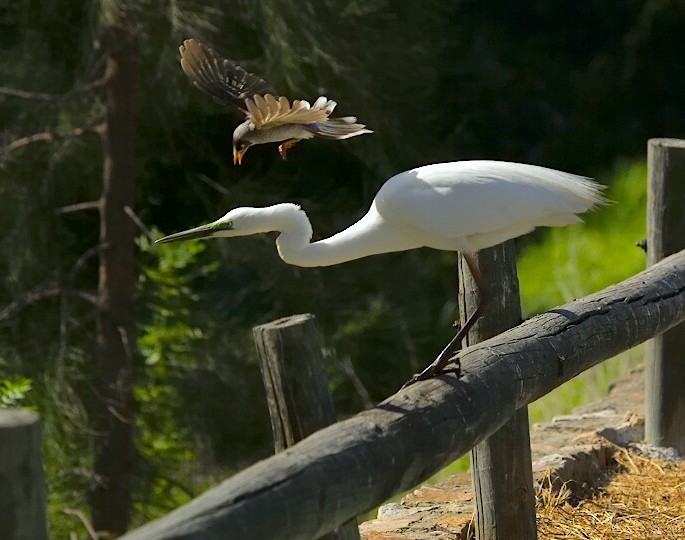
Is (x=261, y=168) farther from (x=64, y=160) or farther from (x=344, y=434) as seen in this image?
(x=344, y=434)

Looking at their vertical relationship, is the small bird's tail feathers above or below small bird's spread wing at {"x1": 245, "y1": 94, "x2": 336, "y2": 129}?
below

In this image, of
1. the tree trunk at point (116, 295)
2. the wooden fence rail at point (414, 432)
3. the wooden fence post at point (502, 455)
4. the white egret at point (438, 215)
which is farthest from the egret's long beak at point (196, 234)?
the tree trunk at point (116, 295)

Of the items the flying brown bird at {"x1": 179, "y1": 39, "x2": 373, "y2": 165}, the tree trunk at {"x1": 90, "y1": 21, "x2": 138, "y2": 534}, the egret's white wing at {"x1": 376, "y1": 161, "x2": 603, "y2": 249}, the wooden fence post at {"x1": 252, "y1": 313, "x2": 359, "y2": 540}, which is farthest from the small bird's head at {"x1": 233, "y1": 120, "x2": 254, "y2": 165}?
the tree trunk at {"x1": 90, "y1": 21, "x2": 138, "y2": 534}

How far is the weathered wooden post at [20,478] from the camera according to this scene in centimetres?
160

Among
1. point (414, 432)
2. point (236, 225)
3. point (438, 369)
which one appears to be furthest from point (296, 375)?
point (236, 225)

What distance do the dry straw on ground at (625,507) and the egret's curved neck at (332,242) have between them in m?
1.16

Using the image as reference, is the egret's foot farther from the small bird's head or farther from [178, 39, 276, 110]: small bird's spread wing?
[178, 39, 276, 110]: small bird's spread wing

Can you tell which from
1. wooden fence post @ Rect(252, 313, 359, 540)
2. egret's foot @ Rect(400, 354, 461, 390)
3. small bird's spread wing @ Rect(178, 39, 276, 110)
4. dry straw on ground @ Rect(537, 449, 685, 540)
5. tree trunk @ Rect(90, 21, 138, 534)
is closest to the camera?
wooden fence post @ Rect(252, 313, 359, 540)

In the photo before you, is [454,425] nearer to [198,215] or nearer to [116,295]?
[116,295]

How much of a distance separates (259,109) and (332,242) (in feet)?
1.36

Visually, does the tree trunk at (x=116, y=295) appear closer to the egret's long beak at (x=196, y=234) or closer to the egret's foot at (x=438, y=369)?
the egret's long beak at (x=196, y=234)

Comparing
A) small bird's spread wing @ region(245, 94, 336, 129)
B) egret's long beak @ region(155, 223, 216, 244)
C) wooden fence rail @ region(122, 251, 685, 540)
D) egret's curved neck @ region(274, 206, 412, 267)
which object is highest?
small bird's spread wing @ region(245, 94, 336, 129)

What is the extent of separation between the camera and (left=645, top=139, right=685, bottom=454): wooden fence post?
159 inches

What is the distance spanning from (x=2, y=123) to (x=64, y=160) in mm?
519
